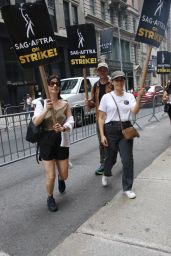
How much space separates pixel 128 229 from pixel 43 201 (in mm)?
1599

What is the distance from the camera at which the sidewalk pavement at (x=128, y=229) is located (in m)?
3.32

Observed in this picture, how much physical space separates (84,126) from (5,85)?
13.7m

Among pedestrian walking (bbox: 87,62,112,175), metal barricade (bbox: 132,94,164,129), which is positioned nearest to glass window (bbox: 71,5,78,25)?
metal barricade (bbox: 132,94,164,129)

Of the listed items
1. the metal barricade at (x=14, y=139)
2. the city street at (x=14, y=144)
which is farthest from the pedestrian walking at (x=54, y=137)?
the city street at (x=14, y=144)

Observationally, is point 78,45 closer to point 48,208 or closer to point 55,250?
point 48,208

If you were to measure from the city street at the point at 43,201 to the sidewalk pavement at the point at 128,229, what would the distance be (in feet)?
0.62

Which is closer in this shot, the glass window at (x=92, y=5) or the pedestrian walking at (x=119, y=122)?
the pedestrian walking at (x=119, y=122)

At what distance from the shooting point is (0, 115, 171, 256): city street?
3.73 meters

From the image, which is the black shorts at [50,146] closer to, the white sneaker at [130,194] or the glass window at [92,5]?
the white sneaker at [130,194]

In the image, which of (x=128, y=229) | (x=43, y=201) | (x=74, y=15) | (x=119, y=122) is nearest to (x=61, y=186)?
(x=43, y=201)

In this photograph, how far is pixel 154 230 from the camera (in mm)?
3664

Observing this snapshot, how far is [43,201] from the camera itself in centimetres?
493

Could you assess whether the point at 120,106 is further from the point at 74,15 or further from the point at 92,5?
the point at 92,5

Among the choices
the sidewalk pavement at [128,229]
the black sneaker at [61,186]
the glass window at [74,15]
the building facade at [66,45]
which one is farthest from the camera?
the glass window at [74,15]
